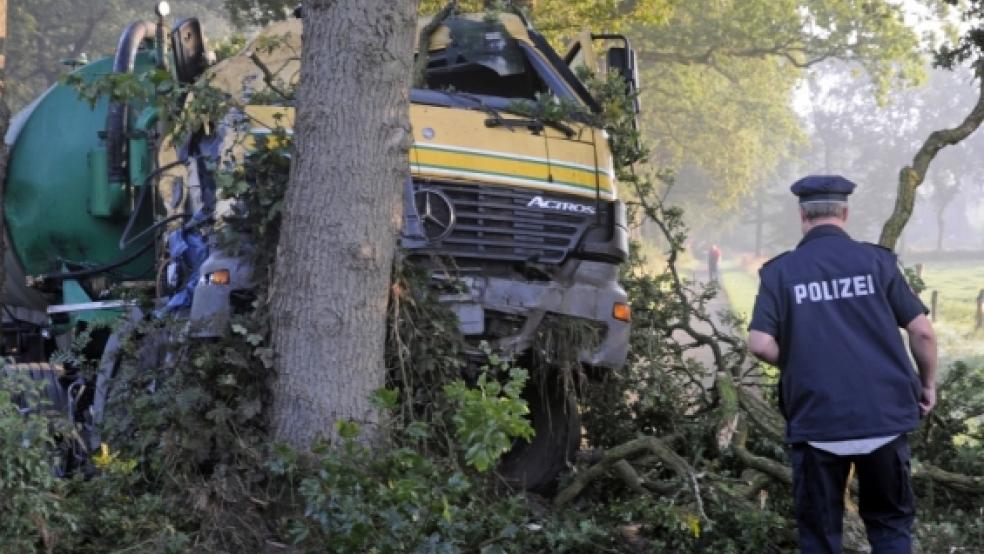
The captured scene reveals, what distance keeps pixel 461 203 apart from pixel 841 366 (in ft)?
9.03

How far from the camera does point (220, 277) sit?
6.12 meters

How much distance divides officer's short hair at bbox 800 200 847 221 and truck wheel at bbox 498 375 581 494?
2530mm

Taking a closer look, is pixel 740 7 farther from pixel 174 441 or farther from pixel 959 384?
pixel 174 441

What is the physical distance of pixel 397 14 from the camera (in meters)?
5.52

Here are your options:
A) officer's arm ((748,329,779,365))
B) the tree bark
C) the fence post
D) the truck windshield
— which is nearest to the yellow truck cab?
the truck windshield

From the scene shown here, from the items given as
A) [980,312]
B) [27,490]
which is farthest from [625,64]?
[980,312]

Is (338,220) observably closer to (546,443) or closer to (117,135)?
(546,443)

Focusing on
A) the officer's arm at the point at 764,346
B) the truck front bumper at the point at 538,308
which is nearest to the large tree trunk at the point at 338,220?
the truck front bumper at the point at 538,308

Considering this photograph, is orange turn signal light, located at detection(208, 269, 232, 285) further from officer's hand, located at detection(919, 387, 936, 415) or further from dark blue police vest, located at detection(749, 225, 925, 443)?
officer's hand, located at detection(919, 387, 936, 415)

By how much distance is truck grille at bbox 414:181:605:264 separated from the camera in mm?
6773

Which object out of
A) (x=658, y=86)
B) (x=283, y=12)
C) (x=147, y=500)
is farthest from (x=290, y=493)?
(x=658, y=86)

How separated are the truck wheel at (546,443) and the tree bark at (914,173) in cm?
267

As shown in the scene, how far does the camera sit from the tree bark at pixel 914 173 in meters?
8.68

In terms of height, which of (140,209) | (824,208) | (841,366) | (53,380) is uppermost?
(140,209)
